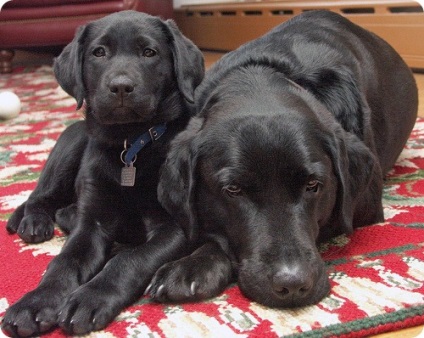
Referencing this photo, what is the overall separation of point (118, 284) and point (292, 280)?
46 cm

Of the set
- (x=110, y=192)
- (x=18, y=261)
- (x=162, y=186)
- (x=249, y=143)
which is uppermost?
(x=249, y=143)

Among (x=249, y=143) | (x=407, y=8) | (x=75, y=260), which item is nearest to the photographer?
(x=249, y=143)

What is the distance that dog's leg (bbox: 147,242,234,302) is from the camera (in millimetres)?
1593

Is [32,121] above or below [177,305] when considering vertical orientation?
below

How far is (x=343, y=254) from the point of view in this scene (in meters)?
1.87

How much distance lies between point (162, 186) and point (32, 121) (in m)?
2.65

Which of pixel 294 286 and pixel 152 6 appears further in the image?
pixel 152 6

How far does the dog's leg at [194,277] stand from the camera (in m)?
1.59

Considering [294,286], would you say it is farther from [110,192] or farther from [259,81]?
[110,192]

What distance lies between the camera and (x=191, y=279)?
1612 millimetres

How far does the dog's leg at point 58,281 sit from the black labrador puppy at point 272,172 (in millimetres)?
251

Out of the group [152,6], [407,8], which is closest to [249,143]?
[407,8]

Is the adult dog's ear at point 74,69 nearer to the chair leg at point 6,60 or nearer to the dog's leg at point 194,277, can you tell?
the dog's leg at point 194,277

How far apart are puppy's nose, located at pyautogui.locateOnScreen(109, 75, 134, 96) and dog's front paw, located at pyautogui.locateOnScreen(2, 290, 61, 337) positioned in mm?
791
